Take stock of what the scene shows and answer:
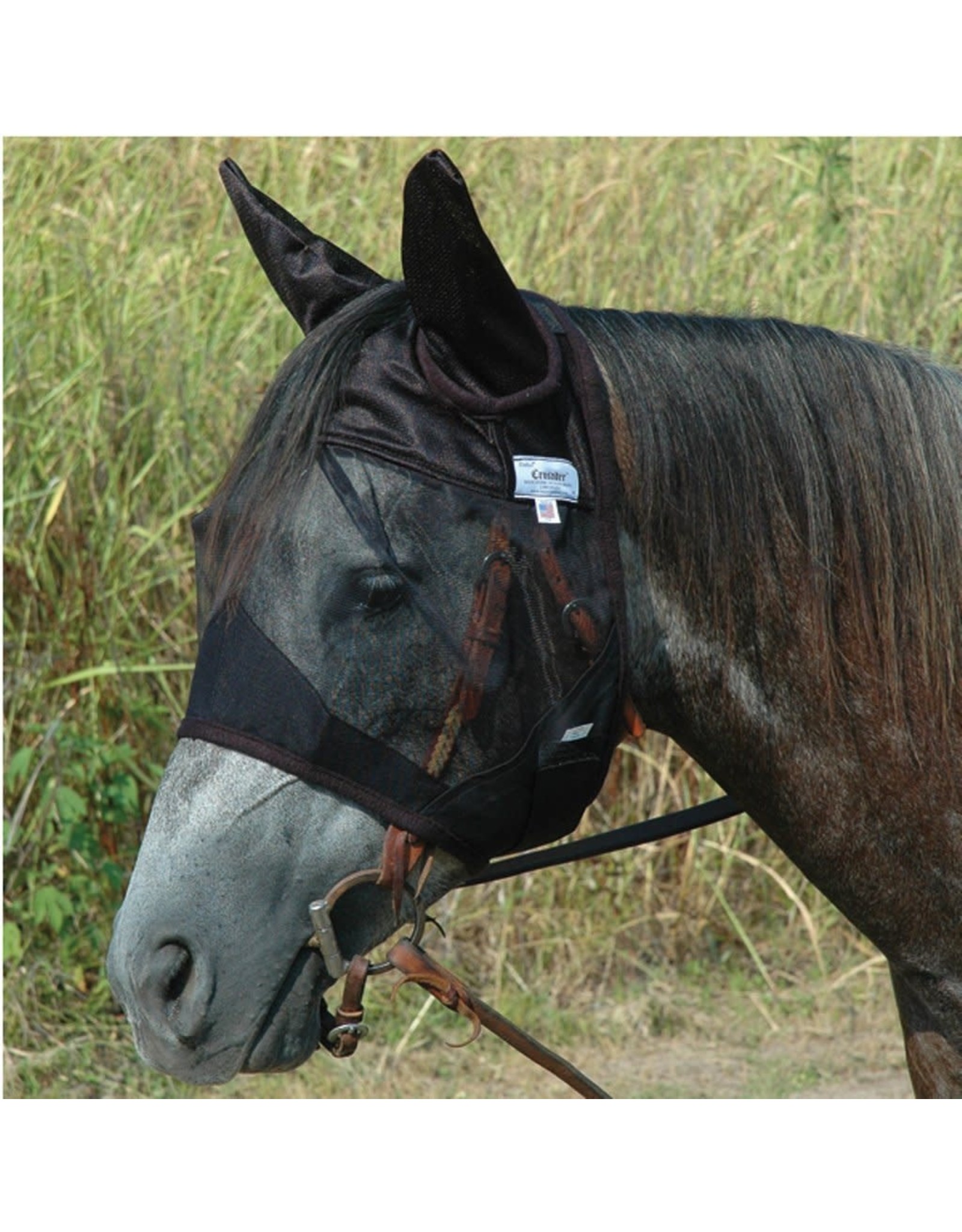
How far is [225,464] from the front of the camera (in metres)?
5.01

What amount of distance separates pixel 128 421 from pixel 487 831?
11.2 ft

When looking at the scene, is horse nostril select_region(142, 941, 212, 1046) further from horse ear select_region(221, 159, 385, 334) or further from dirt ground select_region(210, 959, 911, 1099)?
dirt ground select_region(210, 959, 911, 1099)

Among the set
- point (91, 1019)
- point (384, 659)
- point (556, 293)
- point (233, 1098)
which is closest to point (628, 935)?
point (233, 1098)

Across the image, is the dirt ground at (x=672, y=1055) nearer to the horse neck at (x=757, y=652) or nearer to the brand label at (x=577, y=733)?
the horse neck at (x=757, y=652)

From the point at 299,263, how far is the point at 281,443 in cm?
41

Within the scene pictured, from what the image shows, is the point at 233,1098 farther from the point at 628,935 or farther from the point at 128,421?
the point at 128,421

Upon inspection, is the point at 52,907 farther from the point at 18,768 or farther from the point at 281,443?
the point at 281,443

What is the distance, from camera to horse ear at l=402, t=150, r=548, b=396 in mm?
1708

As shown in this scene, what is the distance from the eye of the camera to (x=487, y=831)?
1.86m

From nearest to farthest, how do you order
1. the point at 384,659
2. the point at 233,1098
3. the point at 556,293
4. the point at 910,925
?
1. the point at 384,659
2. the point at 910,925
3. the point at 233,1098
4. the point at 556,293

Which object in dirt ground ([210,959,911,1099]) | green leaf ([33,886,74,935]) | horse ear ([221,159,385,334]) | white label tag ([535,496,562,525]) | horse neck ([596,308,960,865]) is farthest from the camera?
dirt ground ([210,959,911,1099])

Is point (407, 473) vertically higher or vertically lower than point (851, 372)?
lower

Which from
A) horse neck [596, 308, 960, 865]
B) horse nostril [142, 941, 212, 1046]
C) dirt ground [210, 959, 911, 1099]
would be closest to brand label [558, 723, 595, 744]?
horse neck [596, 308, 960, 865]

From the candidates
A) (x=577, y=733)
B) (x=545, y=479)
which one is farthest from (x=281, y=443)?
(x=577, y=733)
